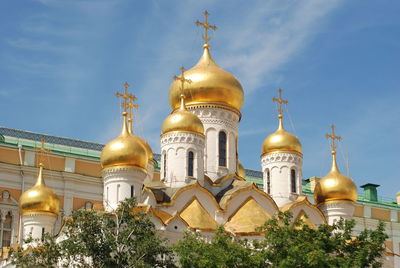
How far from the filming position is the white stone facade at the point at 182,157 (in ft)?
92.4

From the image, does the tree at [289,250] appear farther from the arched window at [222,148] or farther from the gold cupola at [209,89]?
the gold cupola at [209,89]

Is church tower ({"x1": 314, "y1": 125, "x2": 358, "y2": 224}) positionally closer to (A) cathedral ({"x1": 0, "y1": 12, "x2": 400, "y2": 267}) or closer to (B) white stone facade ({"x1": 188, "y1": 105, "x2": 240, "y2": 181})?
(A) cathedral ({"x1": 0, "y1": 12, "x2": 400, "y2": 267})

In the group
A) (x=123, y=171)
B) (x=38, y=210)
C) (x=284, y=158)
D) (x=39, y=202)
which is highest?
(x=284, y=158)

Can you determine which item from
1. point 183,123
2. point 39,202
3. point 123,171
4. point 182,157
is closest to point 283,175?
point 182,157

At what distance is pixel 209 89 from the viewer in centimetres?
3061

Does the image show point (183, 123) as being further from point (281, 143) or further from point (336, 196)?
point (336, 196)

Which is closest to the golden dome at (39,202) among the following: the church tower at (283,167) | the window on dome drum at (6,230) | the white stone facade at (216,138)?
the window on dome drum at (6,230)

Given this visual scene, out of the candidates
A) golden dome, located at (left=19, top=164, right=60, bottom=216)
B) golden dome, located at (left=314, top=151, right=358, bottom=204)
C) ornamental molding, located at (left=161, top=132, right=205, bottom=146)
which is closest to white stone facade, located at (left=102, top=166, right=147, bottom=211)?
ornamental molding, located at (left=161, top=132, right=205, bottom=146)

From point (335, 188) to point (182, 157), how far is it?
734 cm

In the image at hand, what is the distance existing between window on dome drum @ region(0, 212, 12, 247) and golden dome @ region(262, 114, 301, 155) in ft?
42.4

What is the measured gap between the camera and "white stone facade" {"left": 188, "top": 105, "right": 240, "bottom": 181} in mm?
30312

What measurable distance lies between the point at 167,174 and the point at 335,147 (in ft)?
29.2

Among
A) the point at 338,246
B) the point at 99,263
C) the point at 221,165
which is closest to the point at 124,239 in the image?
the point at 99,263

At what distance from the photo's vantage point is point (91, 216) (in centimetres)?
1945
